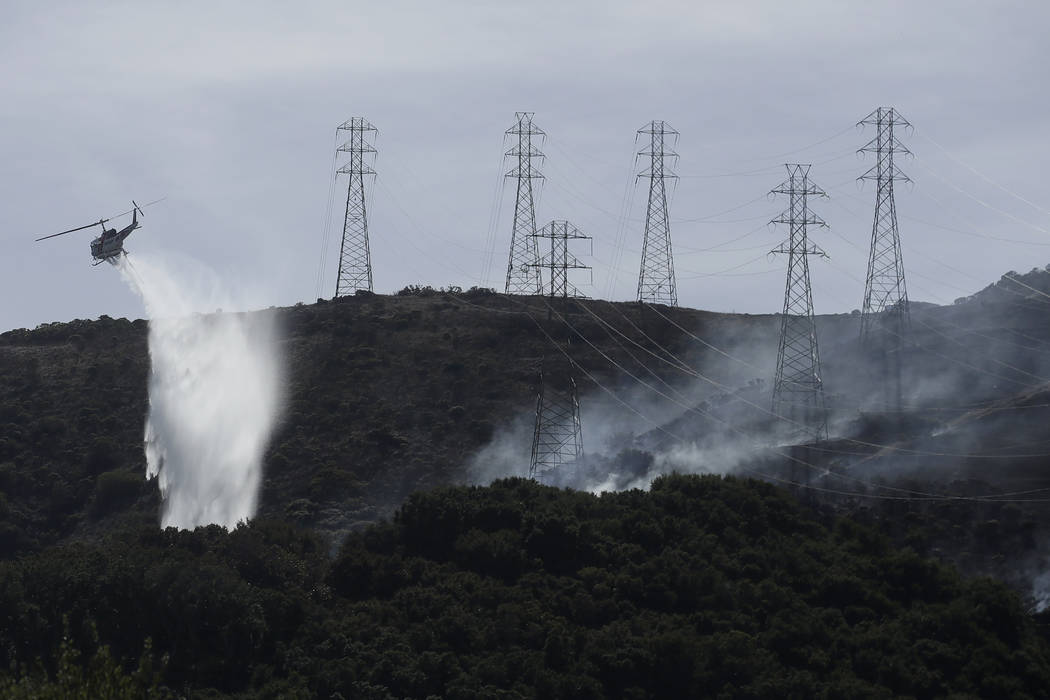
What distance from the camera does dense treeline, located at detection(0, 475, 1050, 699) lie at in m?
96.2

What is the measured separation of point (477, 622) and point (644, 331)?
7889cm

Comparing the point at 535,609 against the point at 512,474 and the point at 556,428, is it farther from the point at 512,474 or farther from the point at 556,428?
the point at 556,428

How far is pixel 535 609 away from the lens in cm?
10419

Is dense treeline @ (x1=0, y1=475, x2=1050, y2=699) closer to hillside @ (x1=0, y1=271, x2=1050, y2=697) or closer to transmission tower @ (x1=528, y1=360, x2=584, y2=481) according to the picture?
hillside @ (x1=0, y1=271, x2=1050, y2=697)

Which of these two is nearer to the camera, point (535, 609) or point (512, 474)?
point (535, 609)

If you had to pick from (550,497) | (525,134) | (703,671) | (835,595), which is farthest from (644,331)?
(703,671)

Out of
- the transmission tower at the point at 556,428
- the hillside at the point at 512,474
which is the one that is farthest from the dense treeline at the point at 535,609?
the transmission tower at the point at 556,428

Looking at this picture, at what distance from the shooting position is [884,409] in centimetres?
14588

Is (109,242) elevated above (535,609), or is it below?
above

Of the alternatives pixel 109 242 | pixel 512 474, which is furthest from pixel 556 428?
pixel 109 242

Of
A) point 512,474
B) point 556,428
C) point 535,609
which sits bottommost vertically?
point 535,609

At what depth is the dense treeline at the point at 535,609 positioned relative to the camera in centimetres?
9619

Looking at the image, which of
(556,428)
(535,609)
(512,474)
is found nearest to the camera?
(535,609)

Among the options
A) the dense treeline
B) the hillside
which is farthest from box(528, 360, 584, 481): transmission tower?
the dense treeline
